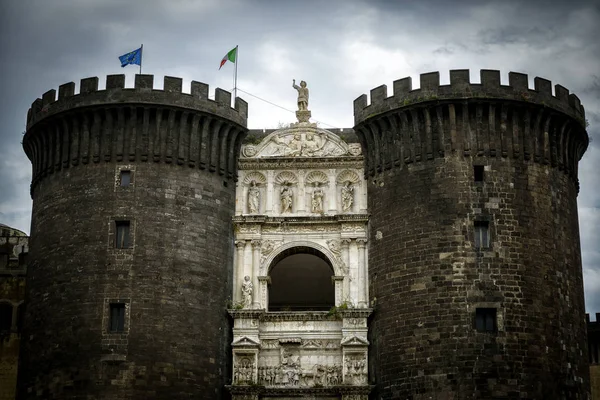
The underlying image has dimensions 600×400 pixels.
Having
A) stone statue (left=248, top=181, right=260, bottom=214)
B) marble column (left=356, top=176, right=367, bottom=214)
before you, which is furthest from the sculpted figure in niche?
stone statue (left=248, top=181, right=260, bottom=214)

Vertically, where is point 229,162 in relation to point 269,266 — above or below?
above

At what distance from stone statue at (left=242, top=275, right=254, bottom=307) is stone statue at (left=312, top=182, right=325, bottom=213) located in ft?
12.6

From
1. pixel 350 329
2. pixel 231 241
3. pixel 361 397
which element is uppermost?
pixel 231 241

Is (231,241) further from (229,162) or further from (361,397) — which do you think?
(361,397)

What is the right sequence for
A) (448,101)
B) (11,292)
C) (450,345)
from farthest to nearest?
(11,292) → (448,101) → (450,345)

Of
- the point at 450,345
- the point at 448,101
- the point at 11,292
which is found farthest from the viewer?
the point at 11,292

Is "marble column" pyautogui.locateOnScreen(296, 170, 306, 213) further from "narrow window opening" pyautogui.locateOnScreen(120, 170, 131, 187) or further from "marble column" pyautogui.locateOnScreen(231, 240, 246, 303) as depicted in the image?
"narrow window opening" pyautogui.locateOnScreen(120, 170, 131, 187)

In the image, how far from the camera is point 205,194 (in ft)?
142

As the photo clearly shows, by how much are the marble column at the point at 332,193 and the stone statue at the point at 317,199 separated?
340mm

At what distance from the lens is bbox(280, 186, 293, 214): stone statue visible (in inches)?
1724

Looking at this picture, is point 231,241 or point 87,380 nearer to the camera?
point 87,380

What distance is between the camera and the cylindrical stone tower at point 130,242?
40.2 metres

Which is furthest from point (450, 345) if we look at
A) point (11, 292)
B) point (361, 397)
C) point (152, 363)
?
point (11, 292)

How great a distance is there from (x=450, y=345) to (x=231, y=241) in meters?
9.54
